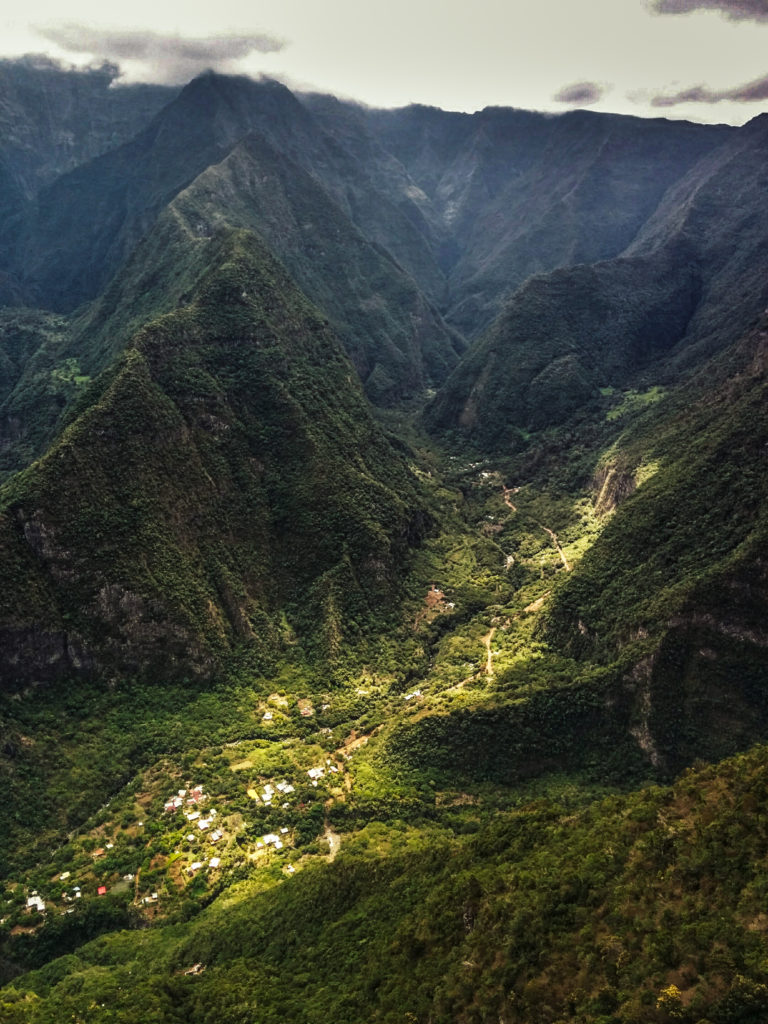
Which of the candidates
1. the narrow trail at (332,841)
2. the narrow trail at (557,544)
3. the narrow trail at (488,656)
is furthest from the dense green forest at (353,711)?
the narrow trail at (557,544)

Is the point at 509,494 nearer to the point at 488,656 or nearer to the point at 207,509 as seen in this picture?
the point at 488,656

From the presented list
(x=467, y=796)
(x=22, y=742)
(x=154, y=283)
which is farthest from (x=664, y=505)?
(x=154, y=283)

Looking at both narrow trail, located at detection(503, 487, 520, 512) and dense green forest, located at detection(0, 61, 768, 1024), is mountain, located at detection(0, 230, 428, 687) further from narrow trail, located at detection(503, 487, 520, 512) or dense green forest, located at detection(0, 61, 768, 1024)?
narrow trail, located at detection(503, 487, 520, 512)

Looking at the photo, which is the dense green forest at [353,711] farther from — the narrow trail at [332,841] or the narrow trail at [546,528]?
the narrow trail at [546,528]

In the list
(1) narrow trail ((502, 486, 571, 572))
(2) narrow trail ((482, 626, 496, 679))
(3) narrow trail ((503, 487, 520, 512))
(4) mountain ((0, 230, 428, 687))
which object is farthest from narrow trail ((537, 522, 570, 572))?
(4) mountain ((0, 230, 428, 687))

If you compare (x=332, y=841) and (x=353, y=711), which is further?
(x=353, y=711)

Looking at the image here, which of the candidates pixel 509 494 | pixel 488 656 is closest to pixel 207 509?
pixel 488 656

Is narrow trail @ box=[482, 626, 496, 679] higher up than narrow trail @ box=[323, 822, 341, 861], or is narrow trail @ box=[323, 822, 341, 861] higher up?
narrow trail @ box=[482, 626, 496, 679]

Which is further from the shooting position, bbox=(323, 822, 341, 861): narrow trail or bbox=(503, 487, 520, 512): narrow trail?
bbox=(503, 487, 520, 512): narrow trail

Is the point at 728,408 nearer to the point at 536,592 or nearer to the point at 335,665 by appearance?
the point at 536,592
